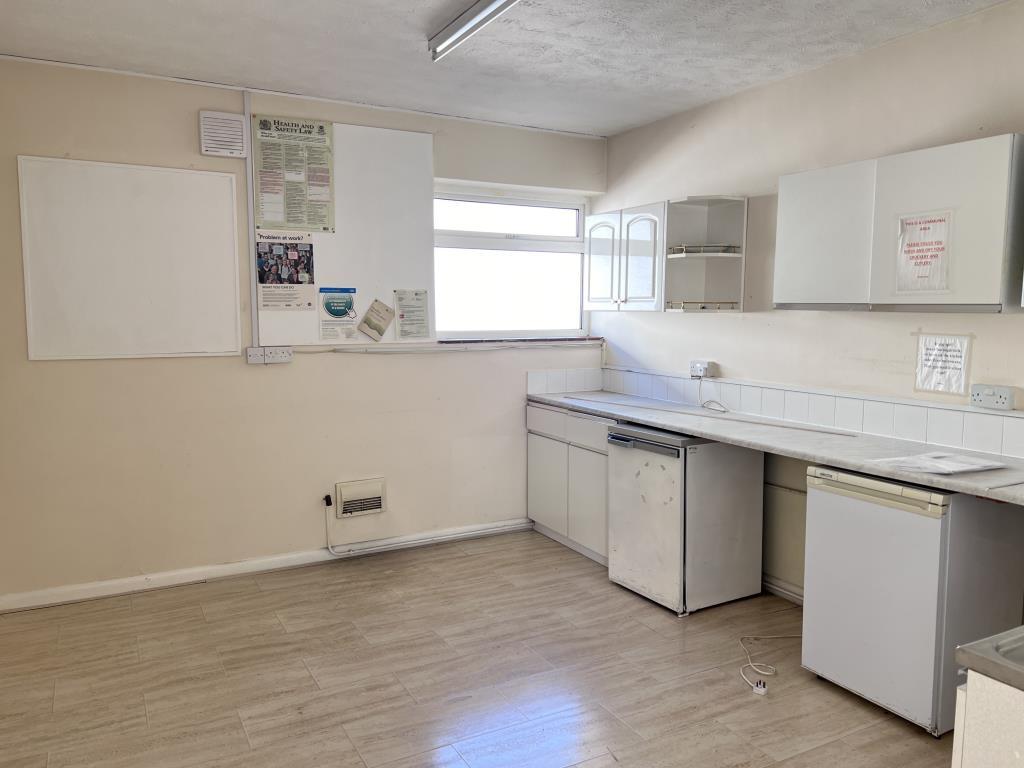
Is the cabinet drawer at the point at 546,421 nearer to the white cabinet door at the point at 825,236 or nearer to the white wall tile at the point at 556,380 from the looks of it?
the white wall tile at the point at 556,380

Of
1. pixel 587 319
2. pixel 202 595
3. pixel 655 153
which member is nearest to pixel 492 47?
pixel 655 153

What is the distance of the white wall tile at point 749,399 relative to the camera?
3920 millimetres

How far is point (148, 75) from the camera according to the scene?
3.71m

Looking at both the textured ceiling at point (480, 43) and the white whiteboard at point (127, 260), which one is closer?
the textured ceiling at point (480, 43)

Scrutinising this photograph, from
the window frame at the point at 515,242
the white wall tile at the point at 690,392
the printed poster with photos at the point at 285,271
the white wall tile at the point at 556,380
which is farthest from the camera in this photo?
the white wall tile at the point at 556,380

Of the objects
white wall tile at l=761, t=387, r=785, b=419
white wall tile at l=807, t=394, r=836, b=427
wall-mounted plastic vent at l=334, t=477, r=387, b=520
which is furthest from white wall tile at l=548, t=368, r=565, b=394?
white wall tile at l=807, t=394, r=836, b=427

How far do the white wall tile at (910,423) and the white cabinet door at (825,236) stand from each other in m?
0.55

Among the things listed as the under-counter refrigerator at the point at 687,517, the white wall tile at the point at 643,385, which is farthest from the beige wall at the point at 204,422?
the under-counter refrigerator at the point at 687,517

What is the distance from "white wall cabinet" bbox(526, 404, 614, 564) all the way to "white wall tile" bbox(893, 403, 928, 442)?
141 cm

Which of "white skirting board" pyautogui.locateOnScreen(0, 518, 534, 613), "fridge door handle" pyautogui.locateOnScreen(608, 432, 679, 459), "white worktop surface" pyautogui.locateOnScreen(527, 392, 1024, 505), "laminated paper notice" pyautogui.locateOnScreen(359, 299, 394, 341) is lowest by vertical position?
"white skirting board" pyautogui.locateOnScreen(0, 518, 534, 613)

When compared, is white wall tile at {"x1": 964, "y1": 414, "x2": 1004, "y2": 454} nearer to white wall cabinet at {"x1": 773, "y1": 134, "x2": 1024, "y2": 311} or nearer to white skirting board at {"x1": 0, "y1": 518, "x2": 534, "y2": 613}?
white wall cabinet at {"x1": 773, "y1": 134, "x2": 1024, "y2": 311}

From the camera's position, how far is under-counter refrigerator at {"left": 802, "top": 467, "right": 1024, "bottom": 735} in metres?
2.48

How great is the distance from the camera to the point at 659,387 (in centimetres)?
462

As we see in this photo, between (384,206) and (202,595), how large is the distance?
238cm
